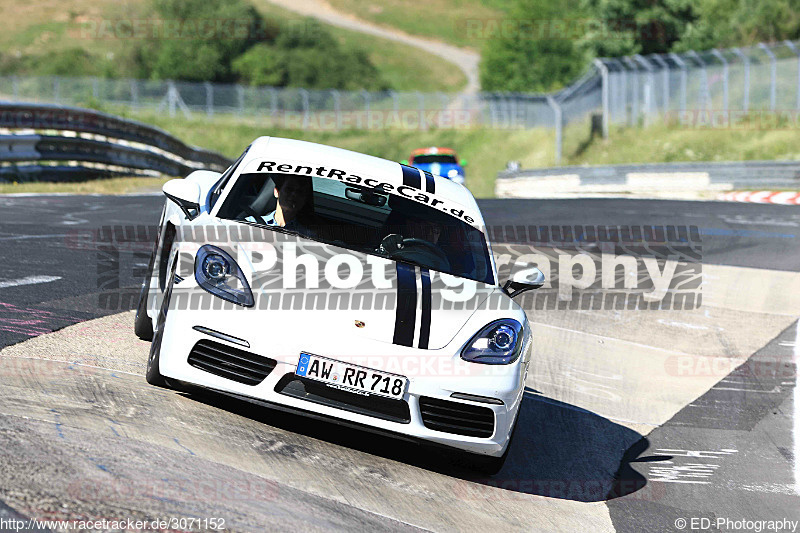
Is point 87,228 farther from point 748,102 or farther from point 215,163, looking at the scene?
point 748,102

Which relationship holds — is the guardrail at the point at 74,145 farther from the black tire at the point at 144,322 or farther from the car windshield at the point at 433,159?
the black tire at the point at 144,322

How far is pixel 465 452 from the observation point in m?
4.77

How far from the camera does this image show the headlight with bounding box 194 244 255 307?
457 centimetres

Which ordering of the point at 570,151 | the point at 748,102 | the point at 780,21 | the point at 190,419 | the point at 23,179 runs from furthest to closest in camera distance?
1. the point at 780,21
2. the point at 570,151
3. the point at 748,102
4. the point at 23,179
5. the point at 190,419

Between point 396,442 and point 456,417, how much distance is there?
2.49ft

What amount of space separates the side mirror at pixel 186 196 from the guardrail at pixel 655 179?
67.7 ft

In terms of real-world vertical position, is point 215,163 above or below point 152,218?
below

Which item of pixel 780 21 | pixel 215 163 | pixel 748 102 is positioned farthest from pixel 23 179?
pixel 780 21

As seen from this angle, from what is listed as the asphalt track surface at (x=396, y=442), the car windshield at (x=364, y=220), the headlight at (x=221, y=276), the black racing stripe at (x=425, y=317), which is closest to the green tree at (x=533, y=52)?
the asphalt track surface at (x=396, y=442)

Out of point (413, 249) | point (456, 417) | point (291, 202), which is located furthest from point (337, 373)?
point (291, 202)

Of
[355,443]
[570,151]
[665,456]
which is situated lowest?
[570,151]

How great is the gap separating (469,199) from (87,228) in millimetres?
6391

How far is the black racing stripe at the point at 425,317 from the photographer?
15.1 feet

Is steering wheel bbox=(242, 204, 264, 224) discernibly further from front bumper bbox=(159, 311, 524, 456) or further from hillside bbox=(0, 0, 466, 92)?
hillside bbox=(0, 0, 466, 92)
